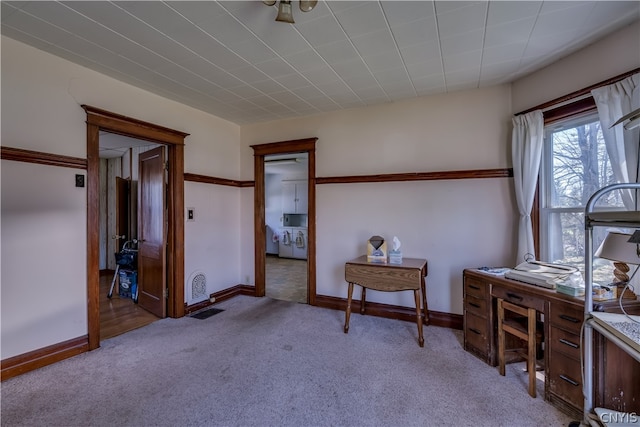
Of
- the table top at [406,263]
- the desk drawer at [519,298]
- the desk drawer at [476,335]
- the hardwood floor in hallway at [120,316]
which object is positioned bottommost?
the hardwood floor in hallway at [120,316]

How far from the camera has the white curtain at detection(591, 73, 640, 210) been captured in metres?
1.81

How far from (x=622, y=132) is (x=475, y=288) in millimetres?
1472

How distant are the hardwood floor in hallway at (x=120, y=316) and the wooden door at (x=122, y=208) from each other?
1.00 metres

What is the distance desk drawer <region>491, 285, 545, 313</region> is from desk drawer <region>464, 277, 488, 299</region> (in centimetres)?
8

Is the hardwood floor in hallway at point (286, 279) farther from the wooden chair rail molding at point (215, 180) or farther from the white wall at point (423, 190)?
the wooden chair rail molding at point (215, 180)

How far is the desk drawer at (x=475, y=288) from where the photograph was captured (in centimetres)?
236

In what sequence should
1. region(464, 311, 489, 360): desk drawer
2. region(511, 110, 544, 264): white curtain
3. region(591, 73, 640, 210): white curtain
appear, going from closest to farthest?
region(591, 73, 640, 210): white curtain
region(464, 311, 489, 360): desk drawer
region(511, 110, 544, 264): white curtain

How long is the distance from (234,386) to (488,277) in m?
2.14

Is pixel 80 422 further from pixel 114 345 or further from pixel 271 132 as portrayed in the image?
pixel 271 132

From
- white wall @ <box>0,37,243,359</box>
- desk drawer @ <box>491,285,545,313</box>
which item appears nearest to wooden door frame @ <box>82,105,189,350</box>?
white wall @ <box>0,37,243,359</box>


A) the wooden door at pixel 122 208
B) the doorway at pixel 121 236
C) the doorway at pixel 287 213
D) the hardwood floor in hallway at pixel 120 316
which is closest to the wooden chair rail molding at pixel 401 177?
the doorway at pixel 121 236

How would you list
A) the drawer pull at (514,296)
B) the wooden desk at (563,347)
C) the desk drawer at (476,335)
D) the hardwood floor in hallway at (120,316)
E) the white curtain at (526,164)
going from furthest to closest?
the hardwood floor in hallway at (120,316) < the white curtain at (526,164) < the desk drawer at (476,335) < the drawer pull at (514,296) < the wooden desk at (563,347)

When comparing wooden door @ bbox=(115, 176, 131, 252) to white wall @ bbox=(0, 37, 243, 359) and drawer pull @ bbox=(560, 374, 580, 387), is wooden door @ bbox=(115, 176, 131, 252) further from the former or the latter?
drawer pull @ bbox=(560, 374, 580, 387)

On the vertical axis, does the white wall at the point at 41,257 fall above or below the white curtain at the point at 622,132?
below
